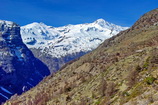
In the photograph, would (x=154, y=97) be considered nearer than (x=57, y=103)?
Yes

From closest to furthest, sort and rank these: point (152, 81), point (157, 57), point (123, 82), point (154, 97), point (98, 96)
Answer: point (154, 97)
point (152, 81)
point (157, 57)
point (123, 82)
point (98, 96)

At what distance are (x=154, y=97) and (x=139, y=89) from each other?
8533 millimetres

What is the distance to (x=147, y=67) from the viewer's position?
6059 cm

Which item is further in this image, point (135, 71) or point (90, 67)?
point (90, 67)

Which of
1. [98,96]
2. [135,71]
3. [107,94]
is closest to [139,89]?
[135,71]

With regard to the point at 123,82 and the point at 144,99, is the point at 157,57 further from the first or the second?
the point at 144,99

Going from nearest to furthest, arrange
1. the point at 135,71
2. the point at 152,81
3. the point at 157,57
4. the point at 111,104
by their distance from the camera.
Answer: the point at 152,81
the point at 111,104
the point at 135,71
the point at 157,57

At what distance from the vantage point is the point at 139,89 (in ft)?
141

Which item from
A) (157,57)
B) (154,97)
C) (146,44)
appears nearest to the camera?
(154,97)

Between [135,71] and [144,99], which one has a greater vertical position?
[135,71]

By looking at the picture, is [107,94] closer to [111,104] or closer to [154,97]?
[111,104]

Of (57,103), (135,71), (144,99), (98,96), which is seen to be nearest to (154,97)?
(144,99)

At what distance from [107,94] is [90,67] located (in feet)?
274

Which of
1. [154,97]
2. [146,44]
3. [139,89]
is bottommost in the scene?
[154,97]
